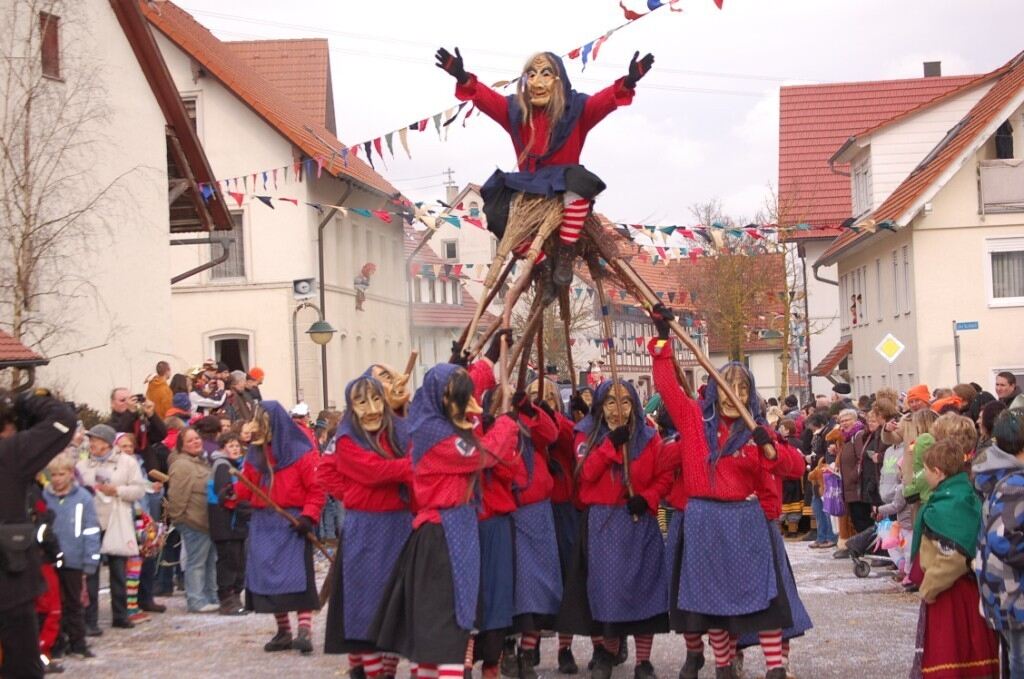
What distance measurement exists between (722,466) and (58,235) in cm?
1420

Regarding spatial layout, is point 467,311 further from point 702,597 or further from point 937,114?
point 702,597

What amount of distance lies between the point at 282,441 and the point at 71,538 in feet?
5.64

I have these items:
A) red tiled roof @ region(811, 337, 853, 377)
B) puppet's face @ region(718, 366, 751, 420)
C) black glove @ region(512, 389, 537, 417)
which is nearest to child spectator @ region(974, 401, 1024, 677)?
puppet's face @ region(718, 366, 751, 420)

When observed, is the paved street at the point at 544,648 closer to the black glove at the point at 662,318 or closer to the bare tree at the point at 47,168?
the black glove at the point at 662,318

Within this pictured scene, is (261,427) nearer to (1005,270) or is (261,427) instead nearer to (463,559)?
(463,559)

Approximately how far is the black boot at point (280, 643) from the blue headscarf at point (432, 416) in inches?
143

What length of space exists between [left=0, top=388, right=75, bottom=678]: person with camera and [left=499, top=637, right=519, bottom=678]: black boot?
3.30 meters

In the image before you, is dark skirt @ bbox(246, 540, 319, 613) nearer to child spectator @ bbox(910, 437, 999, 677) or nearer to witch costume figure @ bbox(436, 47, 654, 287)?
witch costume figure @ bbox(436, 47, 654, 287)

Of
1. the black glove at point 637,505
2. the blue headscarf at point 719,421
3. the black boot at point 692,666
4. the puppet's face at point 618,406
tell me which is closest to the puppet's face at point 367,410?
the puppet's face at point 618,406

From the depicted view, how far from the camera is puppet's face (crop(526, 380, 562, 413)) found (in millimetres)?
10945

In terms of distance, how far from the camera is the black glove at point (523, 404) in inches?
405

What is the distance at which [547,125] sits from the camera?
9.86 metres

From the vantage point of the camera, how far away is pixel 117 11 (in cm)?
2409

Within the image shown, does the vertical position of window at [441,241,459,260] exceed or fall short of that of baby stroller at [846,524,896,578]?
it exceeds it
